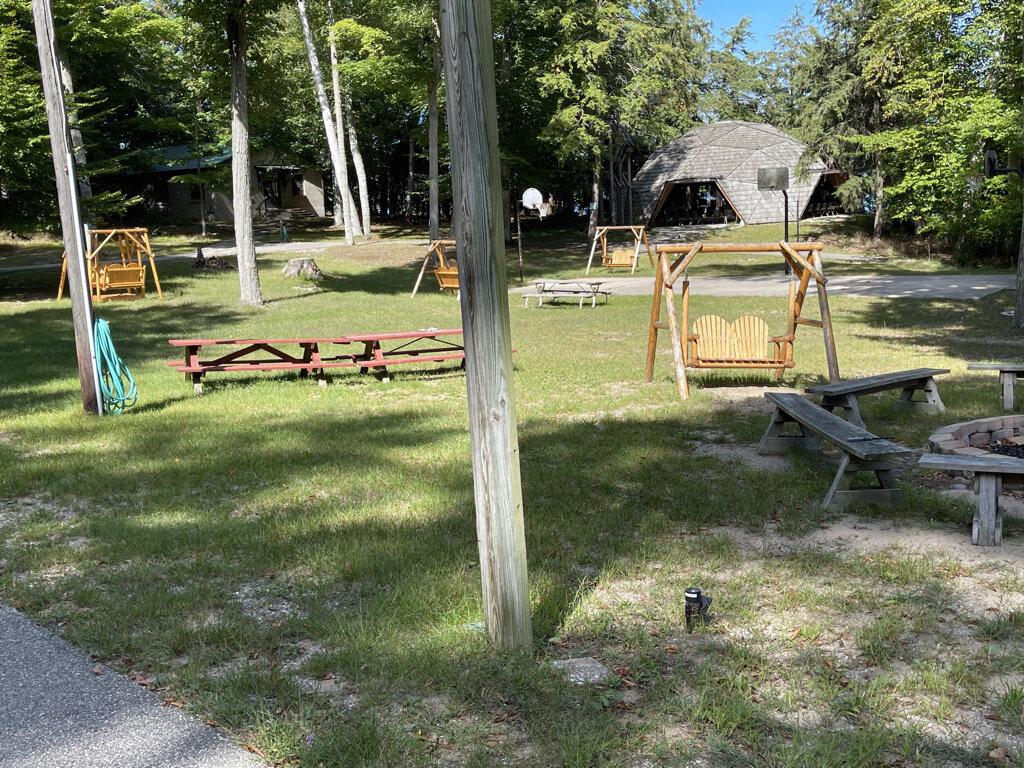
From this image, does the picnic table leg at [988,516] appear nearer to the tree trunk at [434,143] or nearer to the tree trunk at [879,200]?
the tree trunk at [434,143]

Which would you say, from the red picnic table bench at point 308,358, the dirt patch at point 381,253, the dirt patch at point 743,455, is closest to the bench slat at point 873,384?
the dirt patch at point 743,455

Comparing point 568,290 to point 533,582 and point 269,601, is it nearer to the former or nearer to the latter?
point 533,582

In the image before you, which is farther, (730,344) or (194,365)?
(194,365)

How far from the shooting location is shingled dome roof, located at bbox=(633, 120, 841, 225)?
41781 millimetres

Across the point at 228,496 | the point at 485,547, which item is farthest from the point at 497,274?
the point at 228,496

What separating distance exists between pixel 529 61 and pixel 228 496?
114ft

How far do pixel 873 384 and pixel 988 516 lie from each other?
271 centimetres

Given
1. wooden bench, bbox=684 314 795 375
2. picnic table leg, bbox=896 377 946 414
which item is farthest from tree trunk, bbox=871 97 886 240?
picnic table leg, bbox=896 377 946 414

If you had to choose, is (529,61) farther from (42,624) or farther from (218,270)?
(42,624)

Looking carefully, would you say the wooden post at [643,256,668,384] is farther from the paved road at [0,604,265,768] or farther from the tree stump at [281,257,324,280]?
the tree stump at [281,257,324,280]

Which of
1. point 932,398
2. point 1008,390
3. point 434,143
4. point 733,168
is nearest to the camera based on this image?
point 1008,390

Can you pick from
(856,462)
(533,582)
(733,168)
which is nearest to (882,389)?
(856,462)

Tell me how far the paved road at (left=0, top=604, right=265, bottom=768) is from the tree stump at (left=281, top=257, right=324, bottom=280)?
2114 centimetres

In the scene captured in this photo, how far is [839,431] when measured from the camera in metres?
5.70
